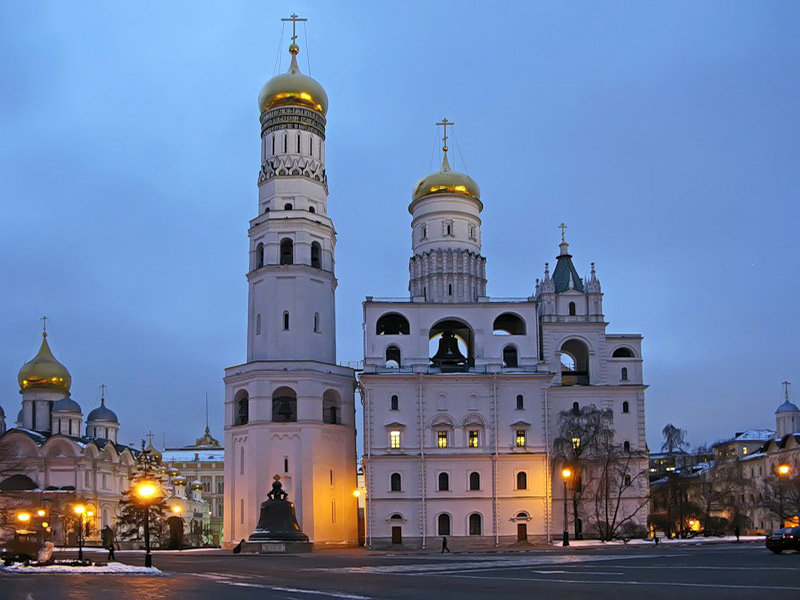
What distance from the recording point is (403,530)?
177 ft

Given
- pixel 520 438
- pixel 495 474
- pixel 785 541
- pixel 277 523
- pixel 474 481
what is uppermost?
pixel 520 438

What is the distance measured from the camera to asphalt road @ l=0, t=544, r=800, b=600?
18.4 meters

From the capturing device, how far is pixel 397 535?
5388 cm

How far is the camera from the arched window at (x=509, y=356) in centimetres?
5780

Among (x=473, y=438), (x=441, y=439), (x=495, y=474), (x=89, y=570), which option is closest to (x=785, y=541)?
(x=89, y=570)

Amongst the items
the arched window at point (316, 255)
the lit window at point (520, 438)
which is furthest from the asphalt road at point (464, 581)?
the arched window at point (316, 255)

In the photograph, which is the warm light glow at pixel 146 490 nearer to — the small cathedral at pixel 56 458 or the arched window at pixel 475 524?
the arched window at pixel 475 524

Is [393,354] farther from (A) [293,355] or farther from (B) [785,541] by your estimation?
(B) [785,541]

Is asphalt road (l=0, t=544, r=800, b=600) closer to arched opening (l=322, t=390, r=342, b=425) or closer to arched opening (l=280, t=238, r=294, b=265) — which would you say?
arched opening (l=322, t=390, r=342, b=425)

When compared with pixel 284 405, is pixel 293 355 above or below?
above

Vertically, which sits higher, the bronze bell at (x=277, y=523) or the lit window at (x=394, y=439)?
the lit window at (x=394, y=439)

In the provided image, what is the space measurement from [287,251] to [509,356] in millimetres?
14866

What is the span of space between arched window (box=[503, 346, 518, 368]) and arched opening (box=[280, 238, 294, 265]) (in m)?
13.9

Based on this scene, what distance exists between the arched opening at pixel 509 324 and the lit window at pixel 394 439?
879 cm
